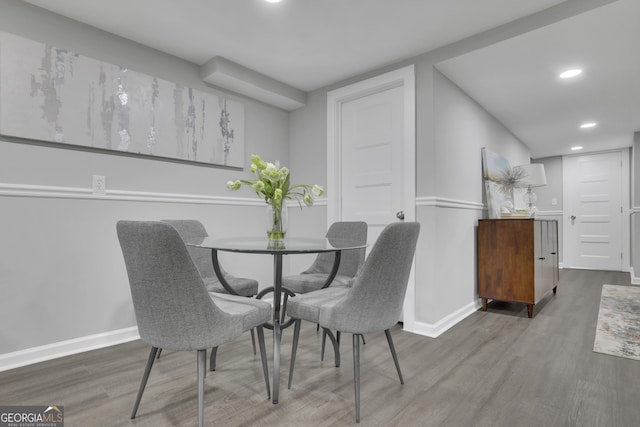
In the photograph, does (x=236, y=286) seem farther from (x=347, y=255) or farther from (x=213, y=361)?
(x=347, y=255)

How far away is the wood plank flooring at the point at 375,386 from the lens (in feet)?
4.85

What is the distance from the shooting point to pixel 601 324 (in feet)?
9.28

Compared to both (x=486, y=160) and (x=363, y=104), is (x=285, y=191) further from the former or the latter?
(x=486, y=160)

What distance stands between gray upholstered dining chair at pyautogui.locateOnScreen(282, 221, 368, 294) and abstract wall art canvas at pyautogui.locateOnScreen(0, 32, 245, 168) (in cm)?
129

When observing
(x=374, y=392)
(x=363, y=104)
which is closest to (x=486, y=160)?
(x=363, y=104)

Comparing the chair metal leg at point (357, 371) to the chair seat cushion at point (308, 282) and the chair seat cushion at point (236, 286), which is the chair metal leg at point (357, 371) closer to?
the chair seat cushion at point (308, 282)

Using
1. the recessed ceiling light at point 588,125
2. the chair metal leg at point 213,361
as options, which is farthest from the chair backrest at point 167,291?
the recessed ceiling light at point 588,125

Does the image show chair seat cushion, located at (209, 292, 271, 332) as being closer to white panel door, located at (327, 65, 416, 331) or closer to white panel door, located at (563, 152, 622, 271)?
white panel door, located at (327, 65, 416, 331)

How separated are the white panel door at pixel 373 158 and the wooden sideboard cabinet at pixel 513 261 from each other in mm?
1111

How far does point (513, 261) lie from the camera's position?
3.14 metres

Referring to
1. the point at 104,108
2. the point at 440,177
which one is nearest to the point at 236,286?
the point at 104,108

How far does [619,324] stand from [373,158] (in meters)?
2.52

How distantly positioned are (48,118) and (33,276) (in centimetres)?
99

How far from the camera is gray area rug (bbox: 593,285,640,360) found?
2.26 metres
